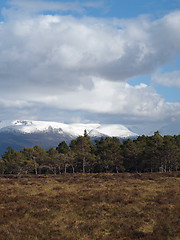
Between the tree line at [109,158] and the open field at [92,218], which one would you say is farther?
the tree line at [109,158]

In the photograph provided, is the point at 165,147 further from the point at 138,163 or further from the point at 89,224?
the point at 89,224

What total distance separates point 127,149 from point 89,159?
15.3 metres

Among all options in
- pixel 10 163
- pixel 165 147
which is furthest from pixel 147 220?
pixel 10 163

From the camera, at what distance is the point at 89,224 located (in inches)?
657

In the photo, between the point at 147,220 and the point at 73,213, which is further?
the point at 73,213

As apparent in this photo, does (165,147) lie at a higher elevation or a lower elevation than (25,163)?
higher

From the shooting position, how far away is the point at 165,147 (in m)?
71.9

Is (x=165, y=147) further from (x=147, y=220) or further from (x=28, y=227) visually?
(x=28, y=227)

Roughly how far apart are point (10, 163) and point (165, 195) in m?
75.0

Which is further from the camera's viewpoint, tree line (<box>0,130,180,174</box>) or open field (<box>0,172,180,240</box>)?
tree line (<box>0,130,180,174</box>)

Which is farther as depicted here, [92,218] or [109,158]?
[109,158]

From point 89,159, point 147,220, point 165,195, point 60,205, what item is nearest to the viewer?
point 147,220

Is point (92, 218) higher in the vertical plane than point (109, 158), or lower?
higher

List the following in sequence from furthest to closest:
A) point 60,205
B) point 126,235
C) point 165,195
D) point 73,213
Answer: point 165,195 → point 60,205 → point 73,213 → point 126,235
